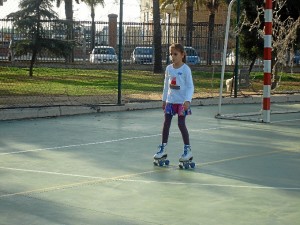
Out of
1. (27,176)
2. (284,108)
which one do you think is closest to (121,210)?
(27,176)

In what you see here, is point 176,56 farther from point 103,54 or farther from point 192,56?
point 192,56

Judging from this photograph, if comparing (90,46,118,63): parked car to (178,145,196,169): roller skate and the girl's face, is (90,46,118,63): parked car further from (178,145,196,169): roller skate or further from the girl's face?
(178,145,196,169): roller skate

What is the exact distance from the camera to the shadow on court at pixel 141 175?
22.4ft

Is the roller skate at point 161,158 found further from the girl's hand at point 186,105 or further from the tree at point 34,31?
the tree at point 34,31

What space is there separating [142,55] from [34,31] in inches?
238

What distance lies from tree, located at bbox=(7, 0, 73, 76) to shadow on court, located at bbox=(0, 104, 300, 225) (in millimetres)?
15130

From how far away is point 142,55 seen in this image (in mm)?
33219

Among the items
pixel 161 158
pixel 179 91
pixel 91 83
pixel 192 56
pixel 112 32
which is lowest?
pixel 91 83

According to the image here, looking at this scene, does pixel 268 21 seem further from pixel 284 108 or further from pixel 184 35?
pixel 184 35

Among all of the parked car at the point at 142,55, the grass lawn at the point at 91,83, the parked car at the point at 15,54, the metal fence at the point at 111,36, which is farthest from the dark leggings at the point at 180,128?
the parked car at the point at 142,55

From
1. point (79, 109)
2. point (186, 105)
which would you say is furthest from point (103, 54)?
point (186, 105)

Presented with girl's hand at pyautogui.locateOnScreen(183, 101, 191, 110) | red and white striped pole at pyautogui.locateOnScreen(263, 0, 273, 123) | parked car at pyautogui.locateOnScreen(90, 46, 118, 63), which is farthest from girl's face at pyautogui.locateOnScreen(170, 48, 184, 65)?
parked car at pyautogui.locateOnScreen(90, 46, 118, 63)

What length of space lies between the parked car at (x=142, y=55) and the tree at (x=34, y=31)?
4.08 metres

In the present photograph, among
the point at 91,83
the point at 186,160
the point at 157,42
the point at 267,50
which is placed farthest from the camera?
the point at 157,42
